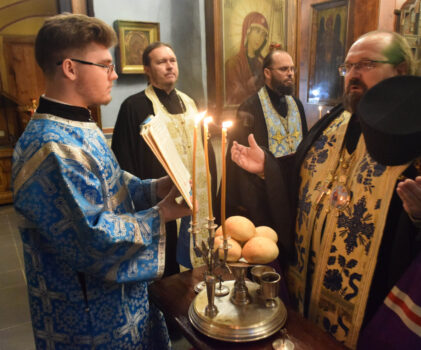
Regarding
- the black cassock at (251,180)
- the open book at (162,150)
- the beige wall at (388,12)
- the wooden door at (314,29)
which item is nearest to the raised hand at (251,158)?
the black cassock at (251,180)

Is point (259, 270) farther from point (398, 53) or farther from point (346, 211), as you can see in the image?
point (398, 53)

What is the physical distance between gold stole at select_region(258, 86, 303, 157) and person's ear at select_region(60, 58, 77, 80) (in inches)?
93.8

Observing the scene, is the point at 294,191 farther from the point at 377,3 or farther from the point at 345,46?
the point at 345,46

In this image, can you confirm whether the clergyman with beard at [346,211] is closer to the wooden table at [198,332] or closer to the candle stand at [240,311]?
the wooden table at [198,332]

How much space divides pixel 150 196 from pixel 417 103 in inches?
43.6

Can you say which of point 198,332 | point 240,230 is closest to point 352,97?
point 240,230

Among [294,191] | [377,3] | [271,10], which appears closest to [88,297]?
[294,191]

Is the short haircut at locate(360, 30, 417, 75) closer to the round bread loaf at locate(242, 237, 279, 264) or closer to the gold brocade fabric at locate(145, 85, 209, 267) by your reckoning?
the round bread loaf at locate(242, 237, 279, 264)

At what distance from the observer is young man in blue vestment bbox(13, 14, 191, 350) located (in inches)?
48.4

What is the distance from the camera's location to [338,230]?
62.5 inches

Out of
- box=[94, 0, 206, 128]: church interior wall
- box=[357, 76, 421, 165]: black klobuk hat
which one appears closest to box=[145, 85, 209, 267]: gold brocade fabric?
box=[94, 0, 206, 128]: church interior wall

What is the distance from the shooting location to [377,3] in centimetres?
538

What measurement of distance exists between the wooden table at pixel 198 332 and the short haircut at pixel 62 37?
3.07ft

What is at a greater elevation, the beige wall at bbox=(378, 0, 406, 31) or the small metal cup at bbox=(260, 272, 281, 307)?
the beige wall at bbox=(378, 0, 406, 31)
